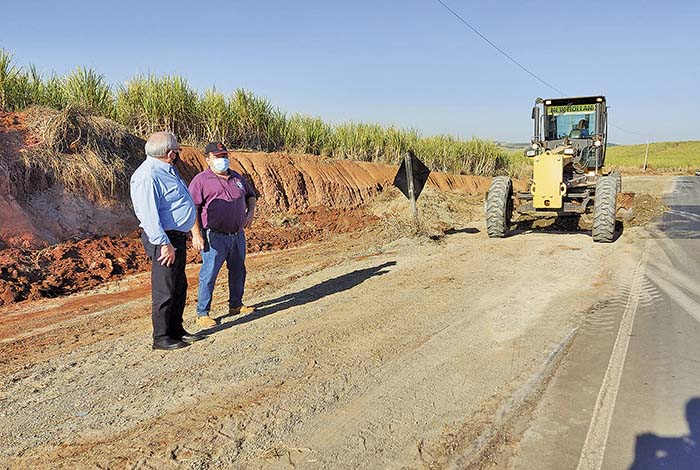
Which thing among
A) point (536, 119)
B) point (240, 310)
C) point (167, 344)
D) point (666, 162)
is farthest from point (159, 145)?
point (666, 162)

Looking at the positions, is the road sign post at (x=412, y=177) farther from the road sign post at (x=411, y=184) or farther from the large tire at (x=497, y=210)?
the large tire at (x=497, y=210)

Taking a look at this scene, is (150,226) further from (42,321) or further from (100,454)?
(42,321)

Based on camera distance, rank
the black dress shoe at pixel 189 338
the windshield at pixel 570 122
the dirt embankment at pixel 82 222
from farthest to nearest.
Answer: the windshield at pixel 570 122, the dirt embankment at pixel 82 222, the black dress shoe at pixel 189 338

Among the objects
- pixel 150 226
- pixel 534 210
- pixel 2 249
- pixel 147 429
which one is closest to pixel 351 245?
pixel 534 210

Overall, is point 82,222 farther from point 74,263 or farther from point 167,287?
point 167,287

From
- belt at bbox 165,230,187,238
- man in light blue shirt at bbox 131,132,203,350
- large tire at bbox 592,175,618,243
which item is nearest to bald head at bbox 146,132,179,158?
man in light blue shirt at bbox 131,132,203,350

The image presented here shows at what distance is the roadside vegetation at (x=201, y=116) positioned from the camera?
11312mm

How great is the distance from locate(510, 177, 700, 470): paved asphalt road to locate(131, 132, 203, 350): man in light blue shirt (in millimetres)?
3104

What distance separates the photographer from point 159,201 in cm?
448

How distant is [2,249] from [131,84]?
6.52 m

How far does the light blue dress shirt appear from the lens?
4371 mm

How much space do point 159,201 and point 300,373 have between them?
1.87 metres

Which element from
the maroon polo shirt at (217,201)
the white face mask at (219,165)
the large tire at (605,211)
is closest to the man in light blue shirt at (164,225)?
the maroon polo shirt at (217,201)

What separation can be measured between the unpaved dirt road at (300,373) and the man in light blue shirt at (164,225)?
347mm
